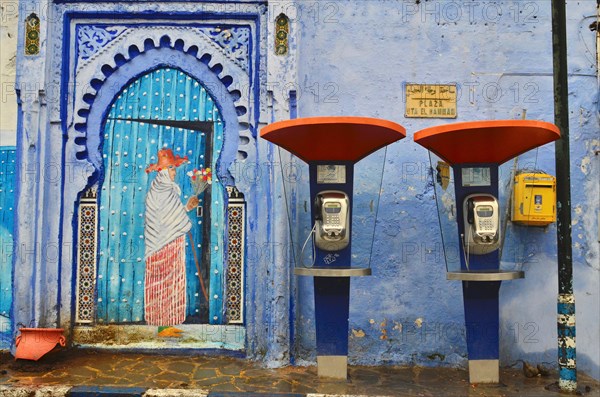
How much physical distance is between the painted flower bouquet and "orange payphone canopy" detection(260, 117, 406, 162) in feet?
4.26

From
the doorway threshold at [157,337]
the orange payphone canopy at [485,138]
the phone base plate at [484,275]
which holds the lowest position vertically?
the doorway threshold at [157,337]

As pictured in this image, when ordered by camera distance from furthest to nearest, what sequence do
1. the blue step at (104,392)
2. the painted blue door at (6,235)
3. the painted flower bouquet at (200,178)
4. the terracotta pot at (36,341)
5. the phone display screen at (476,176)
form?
the painted flower bouquet at (200,178), the painted blue door at (6,235), the terracotta pot at (36,341), the phone display screen at (476,176), the blue step at (104,392)

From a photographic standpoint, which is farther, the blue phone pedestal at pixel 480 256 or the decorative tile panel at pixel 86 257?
the decorative tile panel at pixel 86 257

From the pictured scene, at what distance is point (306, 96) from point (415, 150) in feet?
4.13

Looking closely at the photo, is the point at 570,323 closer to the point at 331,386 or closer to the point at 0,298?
the point at 331,386

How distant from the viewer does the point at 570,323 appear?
206 inches

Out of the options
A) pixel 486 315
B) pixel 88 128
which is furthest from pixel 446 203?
pixel 88 128

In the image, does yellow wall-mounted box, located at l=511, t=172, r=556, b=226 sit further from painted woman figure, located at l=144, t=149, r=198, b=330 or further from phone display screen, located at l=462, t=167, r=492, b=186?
painted woman figure, located at l=144, t=149, r=198, b=330


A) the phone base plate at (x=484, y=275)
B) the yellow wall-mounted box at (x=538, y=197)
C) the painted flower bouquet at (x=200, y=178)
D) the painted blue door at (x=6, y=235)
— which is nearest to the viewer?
the phone base plate at (x=484, y=275)

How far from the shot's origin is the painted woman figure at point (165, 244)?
6406 millimetres

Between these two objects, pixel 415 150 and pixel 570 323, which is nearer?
pixel 570 323

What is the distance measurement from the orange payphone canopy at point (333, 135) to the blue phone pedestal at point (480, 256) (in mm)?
342

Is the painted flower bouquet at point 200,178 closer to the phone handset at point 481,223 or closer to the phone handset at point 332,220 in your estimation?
the phone handset at point 332,220

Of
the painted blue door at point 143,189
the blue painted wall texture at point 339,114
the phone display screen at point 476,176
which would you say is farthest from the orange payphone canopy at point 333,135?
the painted blue door at point 143,189
